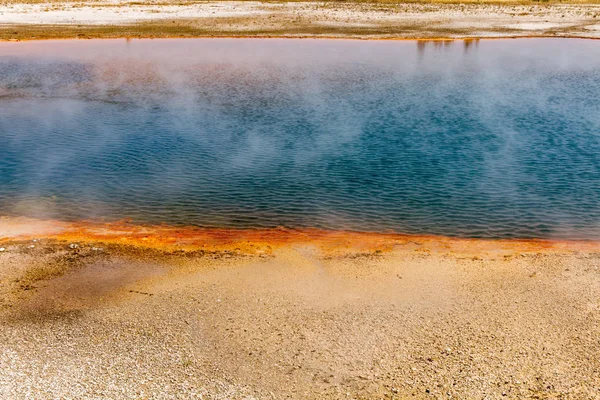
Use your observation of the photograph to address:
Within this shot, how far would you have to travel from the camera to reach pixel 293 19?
55.2 m

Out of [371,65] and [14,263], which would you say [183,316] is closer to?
[14,263]

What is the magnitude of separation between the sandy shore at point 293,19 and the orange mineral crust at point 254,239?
33.6 meters

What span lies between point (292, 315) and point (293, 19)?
47.8m

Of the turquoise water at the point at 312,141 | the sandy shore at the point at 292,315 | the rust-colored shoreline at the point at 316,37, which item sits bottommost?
the sandy shore at the point at 292,315

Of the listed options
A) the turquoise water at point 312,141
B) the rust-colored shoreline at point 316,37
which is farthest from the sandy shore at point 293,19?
the turquoise water at point 312,141

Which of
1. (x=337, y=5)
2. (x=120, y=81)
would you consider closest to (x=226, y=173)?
(x=120, y=81)

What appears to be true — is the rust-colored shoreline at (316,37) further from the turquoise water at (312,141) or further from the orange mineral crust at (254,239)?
the orange mineral crust at (254,239)

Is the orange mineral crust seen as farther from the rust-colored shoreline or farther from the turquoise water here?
the rust-colored shoreline

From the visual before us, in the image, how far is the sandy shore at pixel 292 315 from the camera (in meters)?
9.80

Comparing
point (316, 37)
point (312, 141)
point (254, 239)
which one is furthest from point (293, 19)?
point (254, 239)

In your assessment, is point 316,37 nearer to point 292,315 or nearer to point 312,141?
→ point 312,141

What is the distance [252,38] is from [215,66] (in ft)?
36.6

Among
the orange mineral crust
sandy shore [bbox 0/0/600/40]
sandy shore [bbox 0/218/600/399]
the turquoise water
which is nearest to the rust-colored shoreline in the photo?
sandy shore [bbox 0/0/600/40]

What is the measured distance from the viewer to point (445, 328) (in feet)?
36.7
